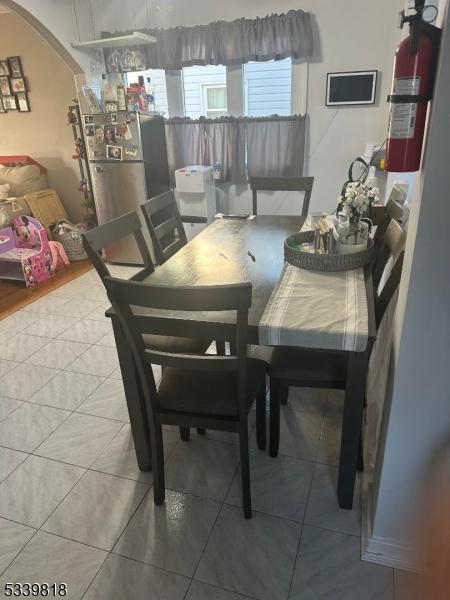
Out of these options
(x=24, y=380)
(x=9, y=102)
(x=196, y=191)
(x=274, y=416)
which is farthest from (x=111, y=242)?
(x=9, y=102)

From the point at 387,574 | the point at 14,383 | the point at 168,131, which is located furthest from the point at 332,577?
the point at 168,131

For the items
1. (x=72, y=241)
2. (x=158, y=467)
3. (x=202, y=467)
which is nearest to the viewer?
(x=158, y=467)

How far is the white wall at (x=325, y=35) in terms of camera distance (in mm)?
3311

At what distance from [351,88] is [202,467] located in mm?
3235

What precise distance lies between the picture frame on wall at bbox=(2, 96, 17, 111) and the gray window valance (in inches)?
64.7

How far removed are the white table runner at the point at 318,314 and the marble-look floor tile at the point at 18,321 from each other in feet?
7.43

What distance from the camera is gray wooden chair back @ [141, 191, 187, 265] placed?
2.31 m

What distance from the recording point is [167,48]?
377cm

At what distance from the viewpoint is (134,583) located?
53.6 inches

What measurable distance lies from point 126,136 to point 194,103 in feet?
2.64

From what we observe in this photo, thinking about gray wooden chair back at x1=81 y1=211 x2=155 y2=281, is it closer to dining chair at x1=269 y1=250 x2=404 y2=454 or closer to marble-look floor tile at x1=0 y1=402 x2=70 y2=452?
dining chair at x1=269 y1=250 x2=404 y2=454

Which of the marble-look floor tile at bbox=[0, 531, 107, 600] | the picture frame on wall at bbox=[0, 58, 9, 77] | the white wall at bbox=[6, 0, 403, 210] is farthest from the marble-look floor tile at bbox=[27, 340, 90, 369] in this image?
the picture frame on wall at bbox=[0, 58, 9, 77]

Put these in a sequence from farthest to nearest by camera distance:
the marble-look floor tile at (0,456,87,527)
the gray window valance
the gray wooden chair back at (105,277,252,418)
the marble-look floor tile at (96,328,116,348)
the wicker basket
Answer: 1. the wicker basket
2. the gray window valance
3. the marble-look floor tile at (96,328,116,348)
4. the marble-look floor tile at (0,456,87,527)
5. the gray wooden chair back at (105,277,252,418)

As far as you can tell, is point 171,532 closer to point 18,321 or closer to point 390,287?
point 390,287
